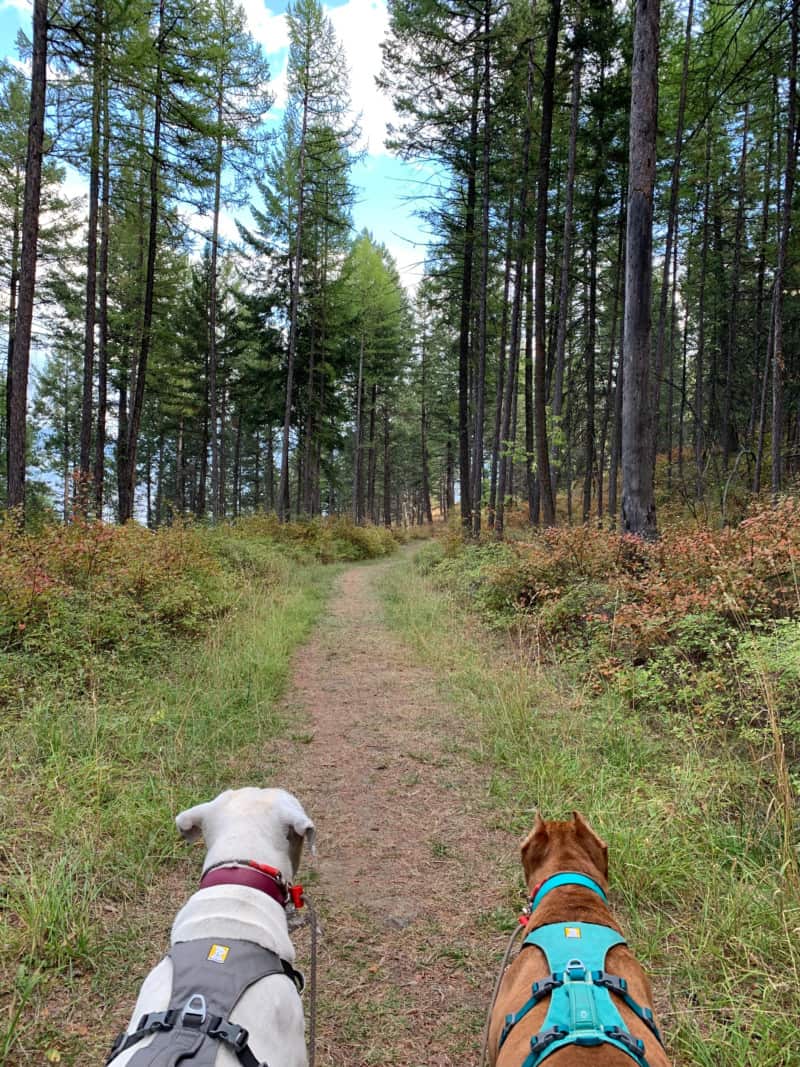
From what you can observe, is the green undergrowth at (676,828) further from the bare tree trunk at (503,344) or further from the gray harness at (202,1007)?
the bare tree trunk at (503,344)

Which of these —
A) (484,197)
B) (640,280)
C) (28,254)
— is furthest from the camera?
(484,197)

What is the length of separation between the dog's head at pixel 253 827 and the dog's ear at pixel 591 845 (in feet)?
3.25

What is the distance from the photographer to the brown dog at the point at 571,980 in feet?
4.08

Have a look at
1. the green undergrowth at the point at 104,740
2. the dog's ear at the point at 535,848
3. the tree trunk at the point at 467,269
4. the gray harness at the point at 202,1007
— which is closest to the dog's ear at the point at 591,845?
the dog's ear at the point at 535,848

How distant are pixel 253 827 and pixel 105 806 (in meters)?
1.86

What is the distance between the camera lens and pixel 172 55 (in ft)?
36.5

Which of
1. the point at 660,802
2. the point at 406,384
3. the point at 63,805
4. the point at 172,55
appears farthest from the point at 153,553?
the point at 406,384

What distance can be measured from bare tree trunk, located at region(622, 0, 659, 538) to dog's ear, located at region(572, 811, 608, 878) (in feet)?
18.0

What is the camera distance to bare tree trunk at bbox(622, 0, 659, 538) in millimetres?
6426

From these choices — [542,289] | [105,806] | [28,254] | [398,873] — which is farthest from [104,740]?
[542,289]

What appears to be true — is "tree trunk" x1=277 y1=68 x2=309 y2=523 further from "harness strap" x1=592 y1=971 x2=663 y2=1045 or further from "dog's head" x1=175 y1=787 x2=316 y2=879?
"harness strap" x1=592 y1=971 x2=663 y2=1045

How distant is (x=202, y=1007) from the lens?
1.30 meters

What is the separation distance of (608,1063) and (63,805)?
310 cm

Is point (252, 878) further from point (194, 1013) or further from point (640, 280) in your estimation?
point (640, 280)
